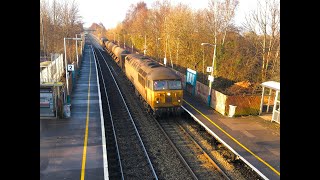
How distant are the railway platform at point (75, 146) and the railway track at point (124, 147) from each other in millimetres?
655

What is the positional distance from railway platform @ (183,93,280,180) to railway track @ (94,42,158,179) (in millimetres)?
4172

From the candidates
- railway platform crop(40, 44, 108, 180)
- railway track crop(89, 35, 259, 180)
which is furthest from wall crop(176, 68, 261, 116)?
railway platform crop(40, 44, 108, 180)

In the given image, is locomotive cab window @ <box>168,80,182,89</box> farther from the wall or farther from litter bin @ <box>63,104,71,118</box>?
litter bin @ <box>63,104,71,118</box>

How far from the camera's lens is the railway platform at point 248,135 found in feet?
40.3

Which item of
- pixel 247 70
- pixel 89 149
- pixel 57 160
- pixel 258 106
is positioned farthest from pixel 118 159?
pixel 247 70

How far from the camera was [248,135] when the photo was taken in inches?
625

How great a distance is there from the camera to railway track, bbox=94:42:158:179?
12.2 meters

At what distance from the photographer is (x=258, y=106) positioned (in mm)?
20328

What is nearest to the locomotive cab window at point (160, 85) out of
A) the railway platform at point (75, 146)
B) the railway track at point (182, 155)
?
the railway track at point (182, 155)

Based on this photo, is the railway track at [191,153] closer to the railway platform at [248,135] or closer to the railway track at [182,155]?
the railway track at [182,155]
